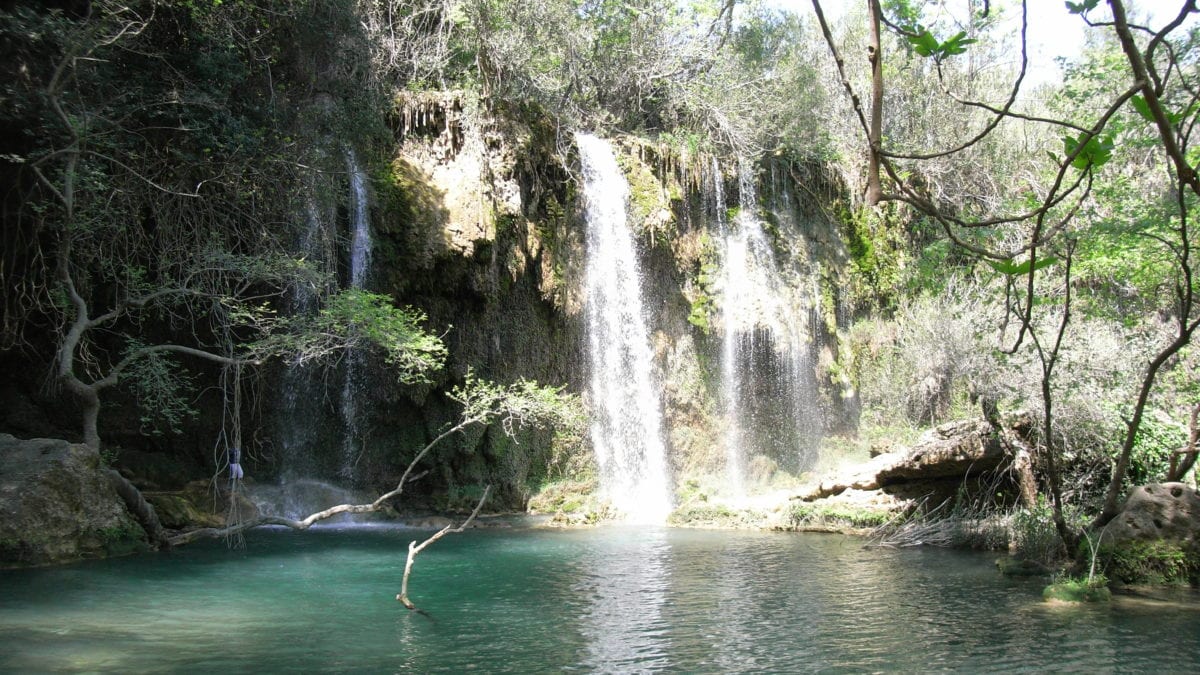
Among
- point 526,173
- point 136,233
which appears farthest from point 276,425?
point 526,173

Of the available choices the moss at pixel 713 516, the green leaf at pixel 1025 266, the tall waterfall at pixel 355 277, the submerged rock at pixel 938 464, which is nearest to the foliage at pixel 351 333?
the tall waterfall at pixel 355 277

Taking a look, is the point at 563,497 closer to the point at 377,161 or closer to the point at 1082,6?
the point at 377,161

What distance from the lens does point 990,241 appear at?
17.9m

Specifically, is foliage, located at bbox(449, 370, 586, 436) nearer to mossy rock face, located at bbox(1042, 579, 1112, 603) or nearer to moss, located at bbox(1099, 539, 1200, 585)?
mossy rock face, located at bbox(1042, 579, 1112, 603)

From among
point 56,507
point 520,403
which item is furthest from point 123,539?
point 520,403

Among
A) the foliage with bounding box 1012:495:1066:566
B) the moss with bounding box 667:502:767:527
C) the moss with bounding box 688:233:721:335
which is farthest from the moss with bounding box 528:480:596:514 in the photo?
the foliage with bounding box 1012:495:1066:566

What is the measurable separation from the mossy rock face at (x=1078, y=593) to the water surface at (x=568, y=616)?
267 millimetres

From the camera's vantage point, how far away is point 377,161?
18.0 metres

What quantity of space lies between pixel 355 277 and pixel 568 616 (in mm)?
10316

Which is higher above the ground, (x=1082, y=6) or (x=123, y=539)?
(x=1082, y=6)

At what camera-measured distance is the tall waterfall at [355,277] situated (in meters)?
17.6

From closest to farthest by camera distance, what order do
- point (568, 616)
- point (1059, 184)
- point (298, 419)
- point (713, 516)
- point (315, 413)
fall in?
point (1059, 184)
point (568, 616)
point (713, 516)
point (298, 419)
point (315, 413)

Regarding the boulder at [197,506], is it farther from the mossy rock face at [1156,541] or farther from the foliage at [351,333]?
the mossy rock face at [1156,541]

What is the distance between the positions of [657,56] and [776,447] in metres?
11.5
